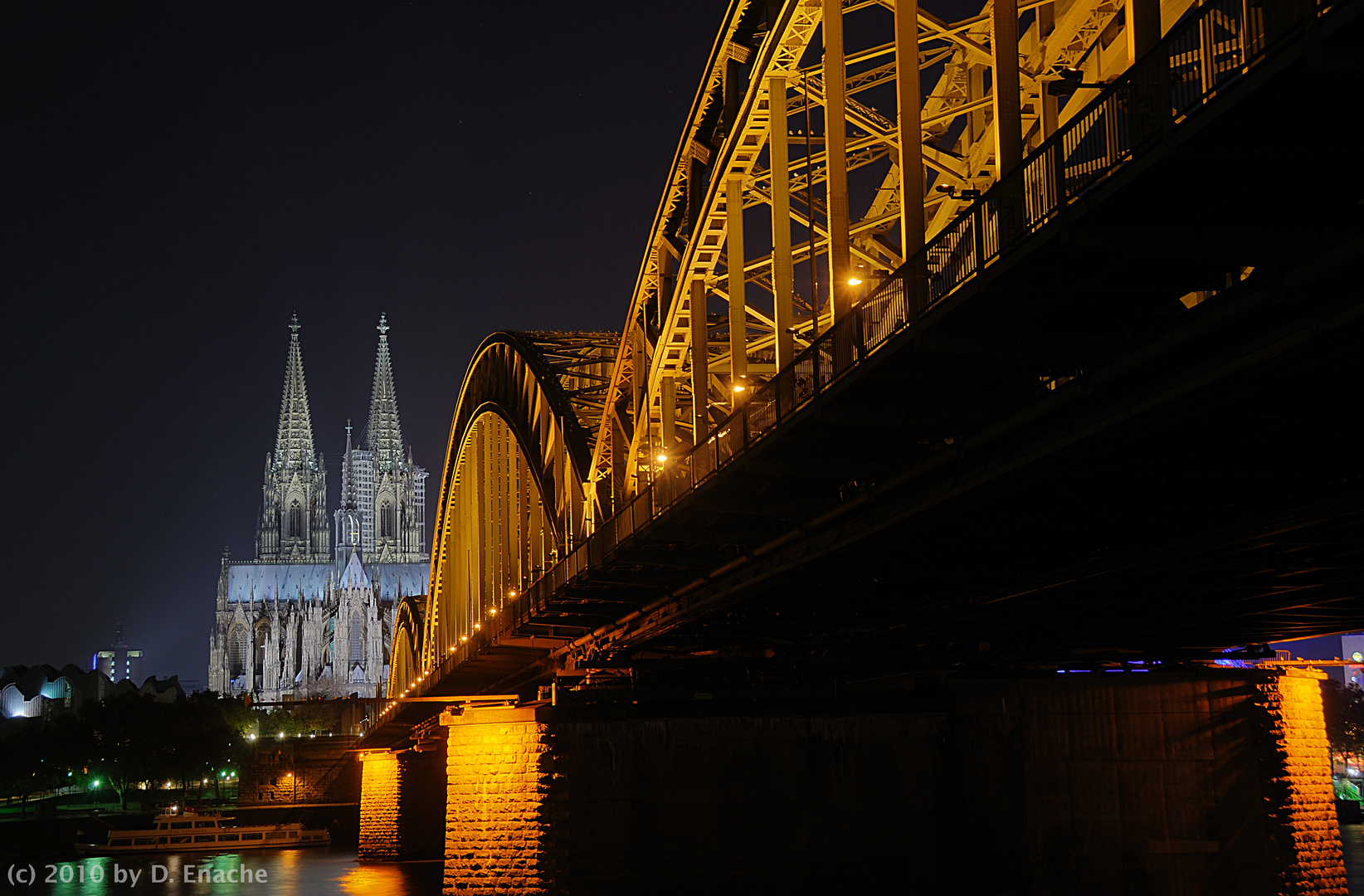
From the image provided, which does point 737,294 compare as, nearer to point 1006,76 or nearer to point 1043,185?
point 1006,76

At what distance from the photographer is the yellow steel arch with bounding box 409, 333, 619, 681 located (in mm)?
52969

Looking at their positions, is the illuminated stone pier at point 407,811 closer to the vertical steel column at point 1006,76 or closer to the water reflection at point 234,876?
the water reflection at point 234,876

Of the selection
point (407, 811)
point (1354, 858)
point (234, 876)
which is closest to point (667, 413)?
point (1354, 858)

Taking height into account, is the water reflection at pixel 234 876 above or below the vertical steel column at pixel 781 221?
below

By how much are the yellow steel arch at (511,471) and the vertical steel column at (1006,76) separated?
28379 millimetres

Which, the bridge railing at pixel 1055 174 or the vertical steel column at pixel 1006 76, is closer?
the bridge railing at pixel 1055 174

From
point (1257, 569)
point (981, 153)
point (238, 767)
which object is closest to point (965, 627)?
point (1257, 569)

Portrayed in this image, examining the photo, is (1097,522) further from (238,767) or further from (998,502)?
(238,767)

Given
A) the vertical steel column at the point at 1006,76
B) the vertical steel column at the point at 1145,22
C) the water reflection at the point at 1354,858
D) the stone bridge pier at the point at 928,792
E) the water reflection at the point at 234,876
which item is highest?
the vertical steel column at the point at 1006,76

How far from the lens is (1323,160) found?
13500mm

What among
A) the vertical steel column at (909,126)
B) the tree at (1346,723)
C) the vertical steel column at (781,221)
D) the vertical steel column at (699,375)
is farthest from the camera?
the tree at (1346,723)

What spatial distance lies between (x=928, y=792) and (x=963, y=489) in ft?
76.9

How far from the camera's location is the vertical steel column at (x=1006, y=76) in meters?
19.3

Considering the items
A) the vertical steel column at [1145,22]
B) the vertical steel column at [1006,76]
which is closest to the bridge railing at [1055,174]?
the vertical steel column at [1145,22]
